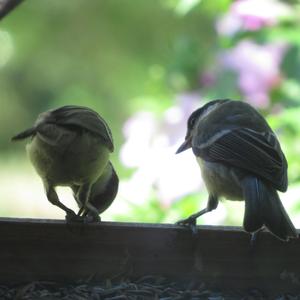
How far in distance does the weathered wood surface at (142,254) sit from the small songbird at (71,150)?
10cm

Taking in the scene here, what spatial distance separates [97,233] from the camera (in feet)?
7.12

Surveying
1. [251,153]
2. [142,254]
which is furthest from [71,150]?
[251,153]

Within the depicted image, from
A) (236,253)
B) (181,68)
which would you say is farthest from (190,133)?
(236,253)

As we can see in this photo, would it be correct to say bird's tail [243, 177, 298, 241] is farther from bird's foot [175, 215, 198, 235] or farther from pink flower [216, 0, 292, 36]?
pink flower [216, 0, 292, 36]

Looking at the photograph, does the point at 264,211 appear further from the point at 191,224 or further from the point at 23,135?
the point at 23,135

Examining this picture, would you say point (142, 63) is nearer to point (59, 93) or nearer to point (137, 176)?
point (59, 93)

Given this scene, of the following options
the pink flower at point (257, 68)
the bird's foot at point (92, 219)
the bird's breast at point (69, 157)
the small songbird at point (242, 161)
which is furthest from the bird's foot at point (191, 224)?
the pink flower at point (257, 68)

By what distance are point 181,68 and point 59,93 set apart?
1.63m

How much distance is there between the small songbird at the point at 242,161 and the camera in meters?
2.30

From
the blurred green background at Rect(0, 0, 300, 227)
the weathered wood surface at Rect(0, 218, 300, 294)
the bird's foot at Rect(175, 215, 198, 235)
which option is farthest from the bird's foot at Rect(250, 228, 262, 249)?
the blurred green background at Rect(0, 0, 300, 227)

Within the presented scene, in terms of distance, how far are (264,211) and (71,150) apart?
0.62 metres

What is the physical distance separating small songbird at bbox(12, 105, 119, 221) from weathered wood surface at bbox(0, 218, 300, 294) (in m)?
0.10

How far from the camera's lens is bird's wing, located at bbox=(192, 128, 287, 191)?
245 cm

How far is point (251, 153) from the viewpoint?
252 centimetres
